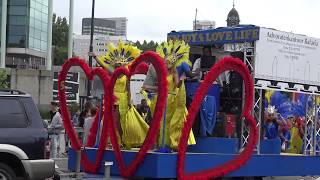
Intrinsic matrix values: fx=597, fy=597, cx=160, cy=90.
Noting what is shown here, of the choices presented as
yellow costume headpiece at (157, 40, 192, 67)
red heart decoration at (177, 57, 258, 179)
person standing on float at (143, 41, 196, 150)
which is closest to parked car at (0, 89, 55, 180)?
person standing on float at (143, 41, 196, 150)

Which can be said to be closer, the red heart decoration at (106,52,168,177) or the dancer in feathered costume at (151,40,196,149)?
the red heart decoration at (106,52,168,177)

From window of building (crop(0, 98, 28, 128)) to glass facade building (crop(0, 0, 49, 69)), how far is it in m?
60.4

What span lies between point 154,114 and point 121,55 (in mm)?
2249

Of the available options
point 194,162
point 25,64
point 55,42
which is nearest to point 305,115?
point 194,162

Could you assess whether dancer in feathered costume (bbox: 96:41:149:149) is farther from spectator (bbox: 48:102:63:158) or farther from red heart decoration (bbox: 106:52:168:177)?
spectator (bbox: 48:102:63:158)

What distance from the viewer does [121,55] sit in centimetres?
1095

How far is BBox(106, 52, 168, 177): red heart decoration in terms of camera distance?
890 cm

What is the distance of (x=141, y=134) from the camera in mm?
10258

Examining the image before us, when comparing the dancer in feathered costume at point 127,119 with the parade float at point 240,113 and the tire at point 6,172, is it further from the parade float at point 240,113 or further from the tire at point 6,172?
the tire at point 6,172

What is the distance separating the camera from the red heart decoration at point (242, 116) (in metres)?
9.23

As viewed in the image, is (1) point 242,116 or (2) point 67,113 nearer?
(1) point 242,116

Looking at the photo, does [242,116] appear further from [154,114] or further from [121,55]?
[121,55]

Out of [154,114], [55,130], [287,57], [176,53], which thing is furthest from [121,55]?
[55,130]

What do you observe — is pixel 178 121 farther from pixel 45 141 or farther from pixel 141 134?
pixel 45 141
